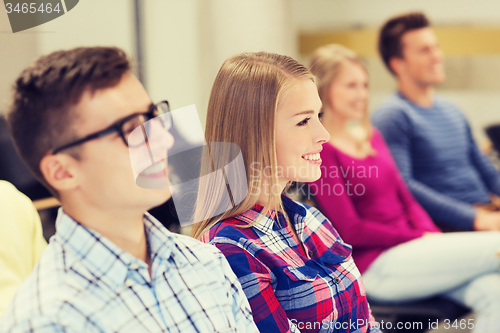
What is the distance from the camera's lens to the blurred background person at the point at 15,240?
789 millimetres

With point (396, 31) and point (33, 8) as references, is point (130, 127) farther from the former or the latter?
point (396, 31)

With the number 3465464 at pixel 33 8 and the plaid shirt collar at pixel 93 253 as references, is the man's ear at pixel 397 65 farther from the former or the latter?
the plaid shirt collar at pixel 93 253

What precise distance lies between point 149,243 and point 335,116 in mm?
841

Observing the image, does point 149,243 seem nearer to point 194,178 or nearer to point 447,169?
point 194,178

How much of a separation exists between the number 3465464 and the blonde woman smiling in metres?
0.30

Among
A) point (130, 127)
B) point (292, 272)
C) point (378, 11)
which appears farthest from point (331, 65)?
point (378, 11)

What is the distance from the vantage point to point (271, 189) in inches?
30.9

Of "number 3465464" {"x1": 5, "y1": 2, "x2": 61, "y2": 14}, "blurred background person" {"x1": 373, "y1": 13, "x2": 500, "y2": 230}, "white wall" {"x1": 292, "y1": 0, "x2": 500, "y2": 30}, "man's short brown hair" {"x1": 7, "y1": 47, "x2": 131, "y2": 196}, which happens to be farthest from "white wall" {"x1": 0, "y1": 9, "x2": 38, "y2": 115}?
"white wall" {"x1": 292, "y1": 0, "x2": 500, "y2": 30}

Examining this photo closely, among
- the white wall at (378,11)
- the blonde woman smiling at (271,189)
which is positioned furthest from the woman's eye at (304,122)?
the white wall at (378,11)

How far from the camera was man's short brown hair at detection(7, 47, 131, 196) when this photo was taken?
506mm

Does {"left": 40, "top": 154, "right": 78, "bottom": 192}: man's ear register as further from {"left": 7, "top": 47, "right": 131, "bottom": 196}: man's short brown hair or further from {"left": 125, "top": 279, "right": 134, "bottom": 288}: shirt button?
{"left": 125, "top": 279, "right": 134, "bottom": 288}: shirt button

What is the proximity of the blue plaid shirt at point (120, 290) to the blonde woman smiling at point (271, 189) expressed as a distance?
0.07 metres

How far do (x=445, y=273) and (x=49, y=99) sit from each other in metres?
1.22

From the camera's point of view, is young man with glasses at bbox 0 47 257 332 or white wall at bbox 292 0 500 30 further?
white wall at bbox 292 0 500 30
